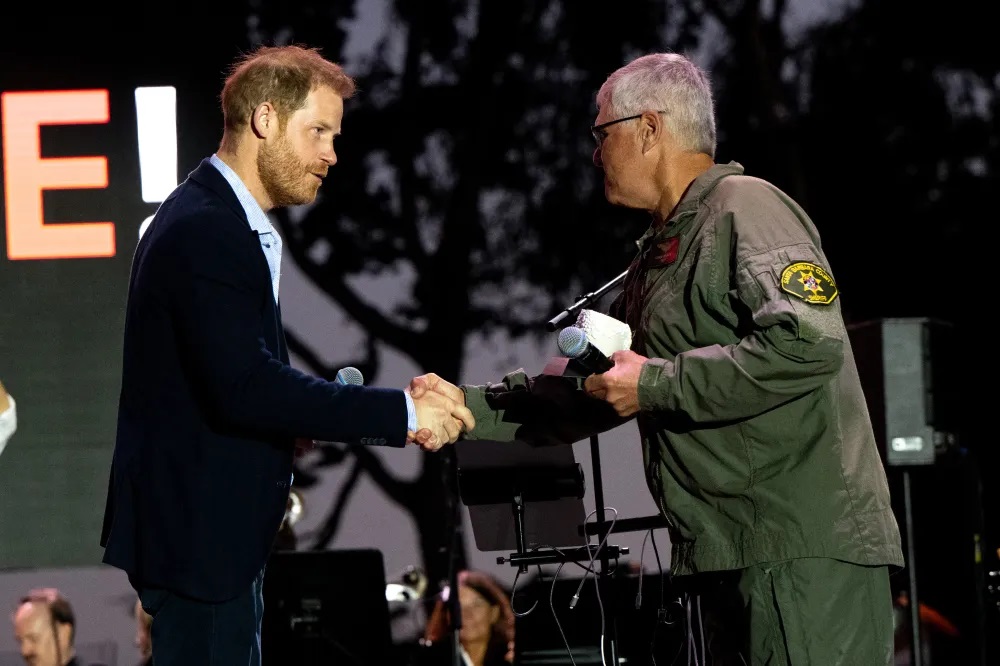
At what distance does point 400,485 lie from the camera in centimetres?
608

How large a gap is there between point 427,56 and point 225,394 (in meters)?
4.52

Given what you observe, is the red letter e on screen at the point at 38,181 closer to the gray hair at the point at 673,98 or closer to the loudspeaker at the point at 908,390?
the loudspeaker at the point at 908,390

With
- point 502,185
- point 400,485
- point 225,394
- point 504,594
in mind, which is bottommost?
point 504,594

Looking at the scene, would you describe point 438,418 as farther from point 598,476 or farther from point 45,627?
point 45,627

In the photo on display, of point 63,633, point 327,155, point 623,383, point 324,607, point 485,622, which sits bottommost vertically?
point 485,622

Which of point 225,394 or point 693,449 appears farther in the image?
point 693,449

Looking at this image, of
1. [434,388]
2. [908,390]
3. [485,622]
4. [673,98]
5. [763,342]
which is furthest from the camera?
[485,622]

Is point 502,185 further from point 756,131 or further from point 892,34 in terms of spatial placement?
point 892,34

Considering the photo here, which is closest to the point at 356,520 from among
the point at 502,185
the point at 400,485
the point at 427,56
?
the point at 400,485

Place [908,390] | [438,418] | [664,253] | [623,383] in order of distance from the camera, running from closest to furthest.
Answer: [623,383], [664,253], [438,418], [908,390]

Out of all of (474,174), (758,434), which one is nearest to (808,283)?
(758,434)

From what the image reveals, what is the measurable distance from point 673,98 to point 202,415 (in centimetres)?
119

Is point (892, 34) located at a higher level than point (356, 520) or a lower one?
higher

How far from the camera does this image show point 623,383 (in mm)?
2197
